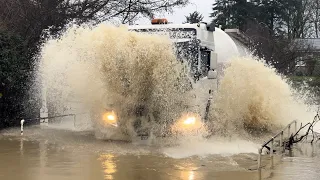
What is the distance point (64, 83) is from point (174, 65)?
3.36m

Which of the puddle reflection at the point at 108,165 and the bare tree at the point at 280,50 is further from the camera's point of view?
the bare tree at the point at 280,50

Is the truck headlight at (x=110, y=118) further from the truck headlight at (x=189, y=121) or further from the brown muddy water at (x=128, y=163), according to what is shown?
the truck headlight at (x=189, y=121)

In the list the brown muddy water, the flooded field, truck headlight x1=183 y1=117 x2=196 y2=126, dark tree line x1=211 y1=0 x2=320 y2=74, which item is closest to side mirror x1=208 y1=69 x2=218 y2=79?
truck headlight x1=183 y1=117 x2=196 y2=126

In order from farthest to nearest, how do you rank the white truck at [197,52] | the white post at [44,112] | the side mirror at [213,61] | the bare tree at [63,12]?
the bare tree at [63,12]
the white post at [44,112]
the side mirror at [213,61]
the white truck at [197,52]

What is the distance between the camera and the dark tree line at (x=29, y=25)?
15773 mm

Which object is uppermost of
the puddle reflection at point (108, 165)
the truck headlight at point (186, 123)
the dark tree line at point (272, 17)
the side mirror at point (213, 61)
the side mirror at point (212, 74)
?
the dark tree line at point (272, 17)

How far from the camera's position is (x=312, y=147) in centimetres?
1320

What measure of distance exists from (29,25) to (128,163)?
1024 centimetres

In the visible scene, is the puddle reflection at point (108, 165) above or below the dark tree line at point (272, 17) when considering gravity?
below

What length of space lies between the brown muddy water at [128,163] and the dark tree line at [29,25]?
3.29 metres

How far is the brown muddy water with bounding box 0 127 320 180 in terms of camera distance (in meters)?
8.84

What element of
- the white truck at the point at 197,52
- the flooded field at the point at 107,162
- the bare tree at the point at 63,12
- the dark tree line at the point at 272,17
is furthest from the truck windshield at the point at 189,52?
the dark tree line at the point at 272,17

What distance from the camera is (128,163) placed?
9.95 meters

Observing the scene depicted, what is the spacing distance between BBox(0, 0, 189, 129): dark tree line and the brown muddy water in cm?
329
